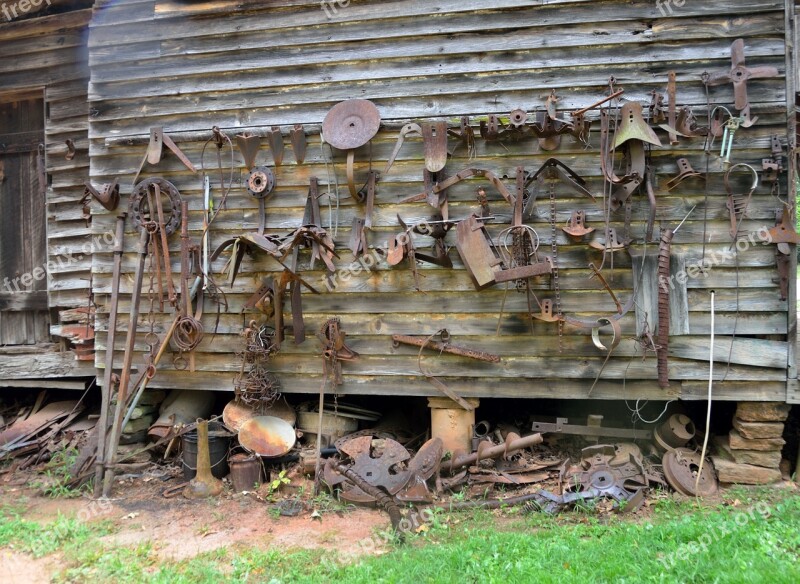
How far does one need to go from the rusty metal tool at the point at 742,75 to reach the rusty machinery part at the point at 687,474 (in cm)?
270

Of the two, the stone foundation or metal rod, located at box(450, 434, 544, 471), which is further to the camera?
metal rod, located at box(450, 434, 544, 471)

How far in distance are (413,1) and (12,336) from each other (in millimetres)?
6023

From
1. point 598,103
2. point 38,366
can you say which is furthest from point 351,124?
point 38,366

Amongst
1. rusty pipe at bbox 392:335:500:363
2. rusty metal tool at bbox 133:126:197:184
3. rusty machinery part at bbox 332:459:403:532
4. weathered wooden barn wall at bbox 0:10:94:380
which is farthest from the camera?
weathered wooden barn wall at bbox 0:10:94:380

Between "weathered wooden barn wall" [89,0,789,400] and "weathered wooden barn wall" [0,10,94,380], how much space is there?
1.04 meters

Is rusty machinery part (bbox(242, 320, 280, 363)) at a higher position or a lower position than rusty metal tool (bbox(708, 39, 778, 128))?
lower

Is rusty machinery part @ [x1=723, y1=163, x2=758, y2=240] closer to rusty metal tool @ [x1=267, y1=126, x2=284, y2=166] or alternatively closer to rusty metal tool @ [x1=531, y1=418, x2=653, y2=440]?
rusty metal tool @ [x1=531, y1=418, x2=653, y2=440]

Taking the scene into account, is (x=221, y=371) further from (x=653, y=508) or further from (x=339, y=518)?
(x=653, y=508)

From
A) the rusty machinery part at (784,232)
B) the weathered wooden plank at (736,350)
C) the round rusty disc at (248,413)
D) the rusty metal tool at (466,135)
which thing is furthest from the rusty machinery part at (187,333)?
the rusty machinery part at (784,232)

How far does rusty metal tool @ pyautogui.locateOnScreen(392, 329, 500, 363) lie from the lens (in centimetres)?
484

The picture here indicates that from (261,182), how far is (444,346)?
2.23 m

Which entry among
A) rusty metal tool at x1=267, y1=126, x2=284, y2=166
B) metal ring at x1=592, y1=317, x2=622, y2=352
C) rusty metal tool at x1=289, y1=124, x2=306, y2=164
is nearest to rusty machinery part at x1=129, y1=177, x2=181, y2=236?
rusty metal tool at x1=267, y1=126, x2=284, y2=166

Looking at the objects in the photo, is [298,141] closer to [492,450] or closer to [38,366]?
[492,450]

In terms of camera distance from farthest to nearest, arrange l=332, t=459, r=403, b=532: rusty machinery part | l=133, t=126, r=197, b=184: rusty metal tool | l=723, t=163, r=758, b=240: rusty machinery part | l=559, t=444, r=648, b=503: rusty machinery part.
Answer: l=133, t=126, r=197, b=184: rusty metal tool, l=723, t=163, r=758, b=240: rusty machinery part, l=559, t=444, r=648, b=503: rusty machinery part, l=332, t=459, r=403, b=532: rusty machinery part
